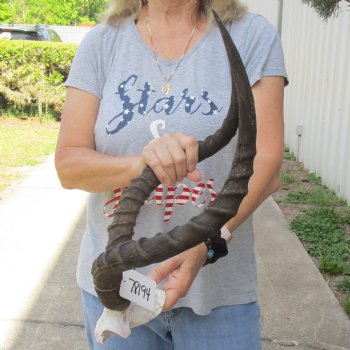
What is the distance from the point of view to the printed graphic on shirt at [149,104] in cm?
183

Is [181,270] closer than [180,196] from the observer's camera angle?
Yes

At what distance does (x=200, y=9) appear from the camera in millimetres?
2025

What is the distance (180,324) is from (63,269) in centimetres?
326

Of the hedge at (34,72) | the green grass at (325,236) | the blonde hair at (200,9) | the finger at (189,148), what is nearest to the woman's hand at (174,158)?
the finger at (189,148)

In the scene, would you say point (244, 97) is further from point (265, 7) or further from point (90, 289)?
point (265, 7)

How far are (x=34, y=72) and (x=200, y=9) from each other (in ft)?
33.9

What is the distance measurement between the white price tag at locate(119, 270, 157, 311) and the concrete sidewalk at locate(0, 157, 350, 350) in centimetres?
259

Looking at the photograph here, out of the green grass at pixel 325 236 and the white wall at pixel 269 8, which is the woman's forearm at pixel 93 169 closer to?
the green grass at pixel 325 236

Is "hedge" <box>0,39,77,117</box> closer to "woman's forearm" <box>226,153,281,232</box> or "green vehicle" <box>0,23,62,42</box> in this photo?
"green vehicle" <box>0,23,62,42</box>

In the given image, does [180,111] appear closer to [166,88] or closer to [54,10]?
[166,88]

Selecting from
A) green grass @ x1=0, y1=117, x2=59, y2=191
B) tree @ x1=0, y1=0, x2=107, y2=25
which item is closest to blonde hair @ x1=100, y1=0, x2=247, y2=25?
green grass @ x1=0, y1=117, x2=59, y2=191

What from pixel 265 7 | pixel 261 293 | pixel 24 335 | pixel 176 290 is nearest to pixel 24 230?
pixel 24 335

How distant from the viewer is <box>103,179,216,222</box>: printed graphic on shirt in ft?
6.03

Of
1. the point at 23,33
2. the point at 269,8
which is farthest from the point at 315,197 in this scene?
the point at 23,33
